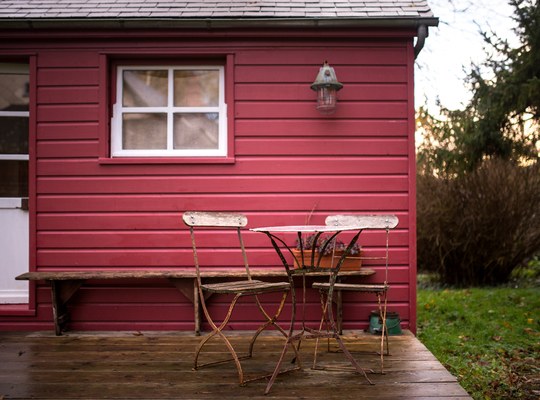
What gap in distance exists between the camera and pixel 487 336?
607 centimetres

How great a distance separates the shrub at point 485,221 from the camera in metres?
8.68

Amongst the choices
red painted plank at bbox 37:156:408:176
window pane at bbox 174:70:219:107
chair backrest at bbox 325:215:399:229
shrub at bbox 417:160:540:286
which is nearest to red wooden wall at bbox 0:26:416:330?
red painted plank at bbox 37:156:408:176

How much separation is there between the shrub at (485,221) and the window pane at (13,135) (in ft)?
20.1

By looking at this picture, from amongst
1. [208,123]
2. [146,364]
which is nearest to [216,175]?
[208,123]

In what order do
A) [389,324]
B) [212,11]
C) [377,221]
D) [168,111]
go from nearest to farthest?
[377,221] < [389,324] < [212,11] < [168,111]

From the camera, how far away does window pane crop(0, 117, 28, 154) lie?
221 inches

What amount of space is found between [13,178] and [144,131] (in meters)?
1.39

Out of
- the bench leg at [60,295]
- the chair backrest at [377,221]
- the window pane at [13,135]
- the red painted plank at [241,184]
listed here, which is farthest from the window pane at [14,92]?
the chair backrest at [377,221]

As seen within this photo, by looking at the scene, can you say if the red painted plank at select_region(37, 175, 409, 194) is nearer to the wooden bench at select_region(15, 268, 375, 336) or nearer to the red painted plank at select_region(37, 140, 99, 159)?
the red painted plank at select_region(37, 140, 99, 159)

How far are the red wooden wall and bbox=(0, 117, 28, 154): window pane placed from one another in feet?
1.35

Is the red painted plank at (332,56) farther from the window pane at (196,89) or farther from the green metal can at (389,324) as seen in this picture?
the green metal can at (389,324)

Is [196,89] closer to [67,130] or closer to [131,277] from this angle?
[67,130]

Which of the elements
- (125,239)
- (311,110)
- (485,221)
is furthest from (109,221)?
(485,221)

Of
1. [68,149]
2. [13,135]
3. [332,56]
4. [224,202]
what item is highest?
[332,56]
